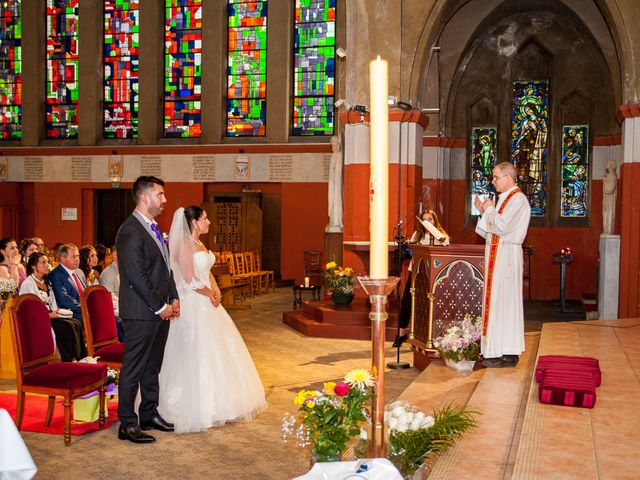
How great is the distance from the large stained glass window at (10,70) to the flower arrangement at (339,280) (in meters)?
12.0

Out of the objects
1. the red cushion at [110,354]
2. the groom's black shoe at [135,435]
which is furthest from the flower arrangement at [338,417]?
the red cushion at [110,354]

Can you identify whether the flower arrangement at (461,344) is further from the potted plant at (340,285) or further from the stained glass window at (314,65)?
the stained glass window at (314,65)

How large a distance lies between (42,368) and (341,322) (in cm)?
509

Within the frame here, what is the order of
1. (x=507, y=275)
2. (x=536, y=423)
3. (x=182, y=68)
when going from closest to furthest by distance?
1. (x=536, y=423)
2. (x=507, y=275)
3. (x=182, y=68)

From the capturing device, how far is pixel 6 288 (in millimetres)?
6699

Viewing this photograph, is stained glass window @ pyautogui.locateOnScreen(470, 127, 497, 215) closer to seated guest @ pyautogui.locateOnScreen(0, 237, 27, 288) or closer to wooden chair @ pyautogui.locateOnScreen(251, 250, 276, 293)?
wooden chair @ pyautogui.locateOnScreen(251, 250, 276, 293)

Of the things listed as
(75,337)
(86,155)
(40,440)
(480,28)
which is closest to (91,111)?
(86,155)

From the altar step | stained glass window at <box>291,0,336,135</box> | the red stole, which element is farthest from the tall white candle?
stained glass window at <box>291,0,336,135</box>

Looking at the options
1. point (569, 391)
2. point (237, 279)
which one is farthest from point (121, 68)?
point (569, 391)

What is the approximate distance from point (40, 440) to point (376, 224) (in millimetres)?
3642

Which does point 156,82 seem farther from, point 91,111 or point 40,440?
point 40,440

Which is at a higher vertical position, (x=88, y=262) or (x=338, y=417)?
(x=88, y=262)

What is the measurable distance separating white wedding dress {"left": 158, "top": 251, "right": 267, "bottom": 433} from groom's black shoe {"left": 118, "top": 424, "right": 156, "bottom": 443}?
26 cm

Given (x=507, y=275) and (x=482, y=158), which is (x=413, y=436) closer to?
(x=507, y=275)
